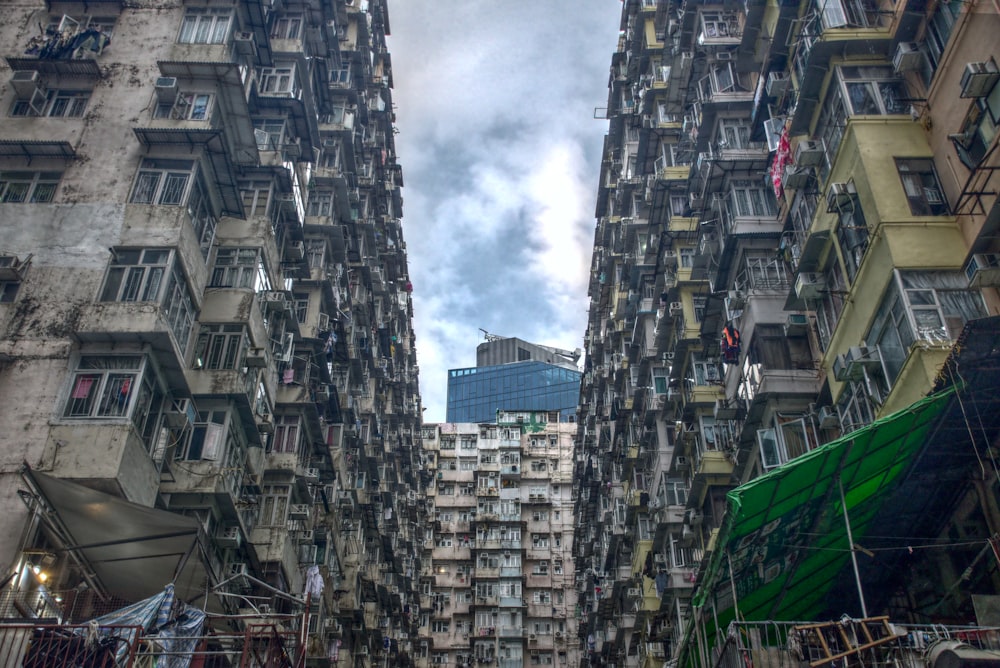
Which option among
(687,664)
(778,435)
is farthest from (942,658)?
(687,664)

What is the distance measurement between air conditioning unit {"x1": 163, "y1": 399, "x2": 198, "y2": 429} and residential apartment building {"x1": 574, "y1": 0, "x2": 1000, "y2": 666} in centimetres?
1344

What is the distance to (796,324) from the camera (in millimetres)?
23469

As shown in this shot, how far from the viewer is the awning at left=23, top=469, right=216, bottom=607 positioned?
55.0 ft

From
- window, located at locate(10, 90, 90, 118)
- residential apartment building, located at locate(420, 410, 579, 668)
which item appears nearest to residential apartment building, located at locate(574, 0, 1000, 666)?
window, located at locate(10, 90, 90, 118)

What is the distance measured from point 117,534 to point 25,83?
47.4 ft

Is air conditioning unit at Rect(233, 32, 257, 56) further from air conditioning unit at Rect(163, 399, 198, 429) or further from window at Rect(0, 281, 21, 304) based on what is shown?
air conditioning unit at Rect(163, 399, 198, 429)

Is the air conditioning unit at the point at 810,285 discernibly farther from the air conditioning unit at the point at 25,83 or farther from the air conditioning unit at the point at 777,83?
the air conditioning unit at the point at 25,83

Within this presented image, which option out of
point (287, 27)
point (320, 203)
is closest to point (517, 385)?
point (320, 203)

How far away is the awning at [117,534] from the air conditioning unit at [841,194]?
1629cm

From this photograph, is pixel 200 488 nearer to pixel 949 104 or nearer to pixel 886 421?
pixel 886 421

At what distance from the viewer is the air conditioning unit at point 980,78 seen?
1594 centimetres

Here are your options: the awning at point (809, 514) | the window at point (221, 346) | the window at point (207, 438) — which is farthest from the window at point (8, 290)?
the awning at point (809, 514)

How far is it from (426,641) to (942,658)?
5824cm

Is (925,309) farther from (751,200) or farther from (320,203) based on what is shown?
(320,203)
